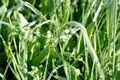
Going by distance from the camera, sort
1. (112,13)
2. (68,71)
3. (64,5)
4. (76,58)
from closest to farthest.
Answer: (112,13) < (68,71) < (76,58) < (64,5)

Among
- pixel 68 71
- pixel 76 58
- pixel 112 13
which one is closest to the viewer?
pixel 112 13

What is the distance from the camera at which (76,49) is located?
1.14 meters

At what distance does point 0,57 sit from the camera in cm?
116

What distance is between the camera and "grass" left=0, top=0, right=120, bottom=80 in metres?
0.94

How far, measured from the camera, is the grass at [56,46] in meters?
0.94

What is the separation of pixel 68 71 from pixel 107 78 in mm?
121

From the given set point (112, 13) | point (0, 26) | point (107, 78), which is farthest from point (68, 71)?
point (0, 26)

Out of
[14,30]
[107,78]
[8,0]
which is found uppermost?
[8,0]

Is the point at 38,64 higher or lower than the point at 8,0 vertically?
lower

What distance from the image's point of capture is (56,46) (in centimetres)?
117

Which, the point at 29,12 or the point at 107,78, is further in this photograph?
the point at 29,12

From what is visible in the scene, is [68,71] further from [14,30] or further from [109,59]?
[14,30]

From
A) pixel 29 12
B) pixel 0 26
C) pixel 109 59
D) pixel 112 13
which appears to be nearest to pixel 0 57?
pixel 0 26

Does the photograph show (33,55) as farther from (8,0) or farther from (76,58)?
(8,0)
